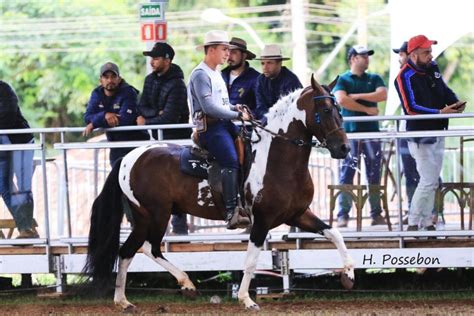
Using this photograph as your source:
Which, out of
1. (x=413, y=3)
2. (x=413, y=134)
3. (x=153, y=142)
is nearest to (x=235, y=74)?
(x=153, y=142)

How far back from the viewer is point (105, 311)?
528 inches

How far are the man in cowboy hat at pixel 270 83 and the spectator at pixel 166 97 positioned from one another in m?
0.82

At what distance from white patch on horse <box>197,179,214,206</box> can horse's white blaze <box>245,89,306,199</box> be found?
0.43 metres

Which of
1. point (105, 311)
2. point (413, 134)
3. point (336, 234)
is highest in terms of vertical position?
point (413, 134)

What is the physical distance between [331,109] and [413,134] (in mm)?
1230

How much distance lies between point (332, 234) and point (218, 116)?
1537 millimetres

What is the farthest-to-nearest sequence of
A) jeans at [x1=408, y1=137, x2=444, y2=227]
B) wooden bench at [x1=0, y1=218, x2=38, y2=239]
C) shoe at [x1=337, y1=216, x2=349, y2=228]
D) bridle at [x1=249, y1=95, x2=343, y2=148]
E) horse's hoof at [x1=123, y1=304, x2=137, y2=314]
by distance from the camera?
wooden bench at [x1=0, y1=218, x2=38, y2=239]
shoe at [x1=337, y1=216, x2=349, y2=228]
jeans at [x1=408, y1=137, x2=444, y2=227]
horse's hoof at [x1=123, y1=304, x2=137, y2=314]
bridle at [x1=249, y1=95, x2=343, y2=148]

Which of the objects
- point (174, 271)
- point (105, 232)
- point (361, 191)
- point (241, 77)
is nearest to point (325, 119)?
point (361, 191)

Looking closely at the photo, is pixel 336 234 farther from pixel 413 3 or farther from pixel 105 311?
pixel 413 3

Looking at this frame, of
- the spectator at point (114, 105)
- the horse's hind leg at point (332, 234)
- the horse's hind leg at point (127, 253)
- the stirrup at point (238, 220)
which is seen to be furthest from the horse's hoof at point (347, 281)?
the spectator at point (114, 105)

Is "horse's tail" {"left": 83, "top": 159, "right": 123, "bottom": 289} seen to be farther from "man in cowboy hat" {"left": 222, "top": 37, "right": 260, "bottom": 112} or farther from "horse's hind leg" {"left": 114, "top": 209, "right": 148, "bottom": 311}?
"man in cowboy hat" {"left": 222, "top": 37, "right": 260, "bottom": 112}

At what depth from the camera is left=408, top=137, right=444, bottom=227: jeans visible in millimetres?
13328

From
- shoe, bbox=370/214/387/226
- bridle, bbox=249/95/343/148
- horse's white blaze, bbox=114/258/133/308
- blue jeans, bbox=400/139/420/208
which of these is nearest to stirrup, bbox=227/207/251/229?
bridle, bbox=249/95/343/148

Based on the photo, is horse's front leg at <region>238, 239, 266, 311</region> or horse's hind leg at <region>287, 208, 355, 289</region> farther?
horse's front leg at <region>238, 239, 266, 311</region>
